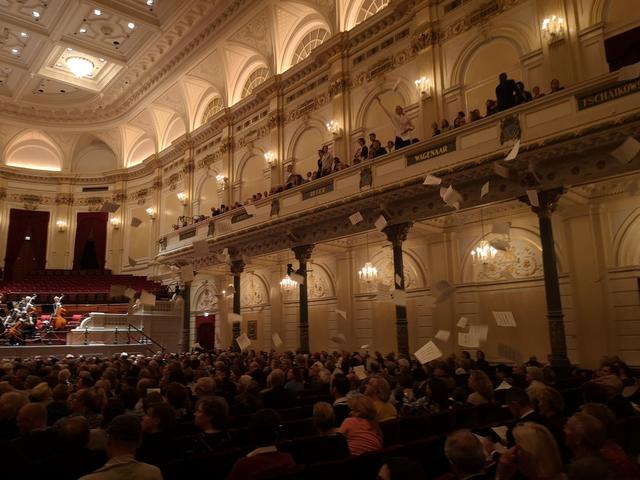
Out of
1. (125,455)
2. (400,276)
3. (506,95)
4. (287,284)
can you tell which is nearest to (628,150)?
(506,95)

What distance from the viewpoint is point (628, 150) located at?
310 inches

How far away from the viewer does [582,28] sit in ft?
34.6

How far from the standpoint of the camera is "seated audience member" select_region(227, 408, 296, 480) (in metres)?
2.96

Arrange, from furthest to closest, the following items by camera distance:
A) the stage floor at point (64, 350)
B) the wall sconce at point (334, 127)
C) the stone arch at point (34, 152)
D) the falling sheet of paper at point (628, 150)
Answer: the stone arch at point (34, 152)
the wall sconce at point (334, 127)
the stage floor at point (64, 350)
the falling sheet of paper at point (628, 150)

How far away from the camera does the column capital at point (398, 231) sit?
1232 cm

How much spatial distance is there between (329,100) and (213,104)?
884 cm

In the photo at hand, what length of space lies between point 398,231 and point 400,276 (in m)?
1.18

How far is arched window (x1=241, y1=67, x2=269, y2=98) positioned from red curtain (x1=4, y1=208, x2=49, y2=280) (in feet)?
50.0

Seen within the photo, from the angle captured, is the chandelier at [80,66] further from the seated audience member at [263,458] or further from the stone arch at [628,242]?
the seated audience member at [263,458]

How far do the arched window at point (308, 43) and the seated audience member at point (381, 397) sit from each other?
1502cm

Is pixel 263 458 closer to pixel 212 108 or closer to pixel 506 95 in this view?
pixel 506 95

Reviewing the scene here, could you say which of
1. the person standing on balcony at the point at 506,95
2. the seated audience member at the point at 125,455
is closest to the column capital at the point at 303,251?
the person standing on balcony at the point at 506,95

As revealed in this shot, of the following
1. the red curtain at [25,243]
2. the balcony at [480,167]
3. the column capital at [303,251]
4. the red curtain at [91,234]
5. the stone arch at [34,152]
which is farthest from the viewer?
the red curtain at [91,234]

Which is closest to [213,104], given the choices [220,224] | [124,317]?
[220,224]
